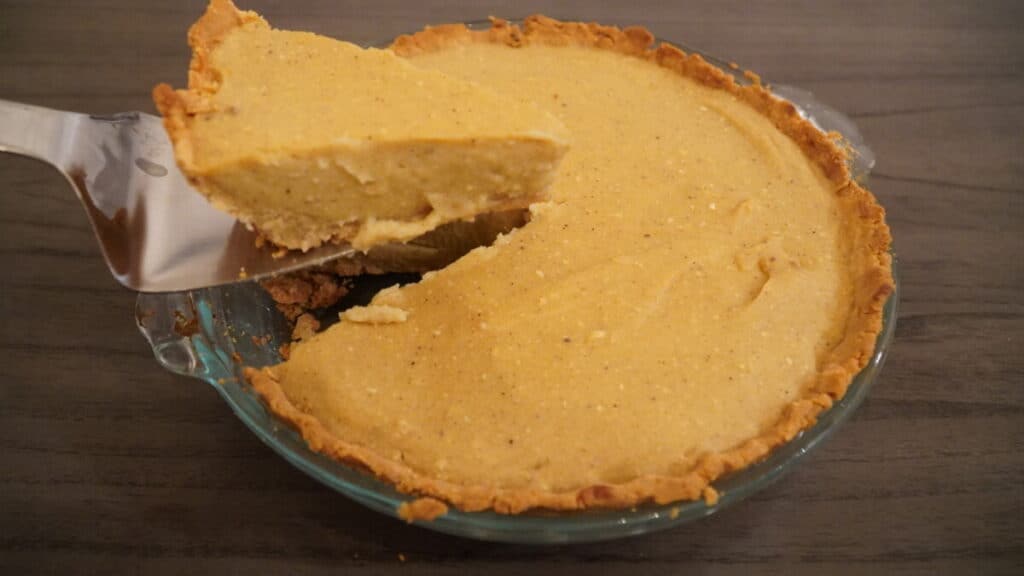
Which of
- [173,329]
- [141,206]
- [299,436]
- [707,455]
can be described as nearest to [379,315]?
[299,436]

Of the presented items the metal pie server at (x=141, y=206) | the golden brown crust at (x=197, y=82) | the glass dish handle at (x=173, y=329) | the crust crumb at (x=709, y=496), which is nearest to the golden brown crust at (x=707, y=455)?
the crust crumb at (x=709, y=496)

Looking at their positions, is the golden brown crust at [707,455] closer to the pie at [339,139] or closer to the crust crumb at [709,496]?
the crust crumb at [709,496]

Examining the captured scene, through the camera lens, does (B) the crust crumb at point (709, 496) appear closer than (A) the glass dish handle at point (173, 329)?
Yes

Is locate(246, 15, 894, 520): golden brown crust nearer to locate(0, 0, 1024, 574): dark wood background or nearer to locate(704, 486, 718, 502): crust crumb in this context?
locate(704, 486, 718, 502): crust crumb

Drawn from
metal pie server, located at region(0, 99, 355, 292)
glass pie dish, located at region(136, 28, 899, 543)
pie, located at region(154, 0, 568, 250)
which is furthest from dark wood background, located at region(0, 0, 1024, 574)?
pie, located at region(154, 0, 568, 250)

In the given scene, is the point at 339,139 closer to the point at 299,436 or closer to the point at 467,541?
the point at 299,436

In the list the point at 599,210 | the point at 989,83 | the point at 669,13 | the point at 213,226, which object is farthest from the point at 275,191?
the point at 989,83

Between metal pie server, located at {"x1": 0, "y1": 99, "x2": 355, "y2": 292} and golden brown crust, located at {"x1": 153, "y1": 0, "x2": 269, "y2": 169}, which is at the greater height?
golden brown crust, located at {"x1": 153, "y1": 0, "x2": 269, "y2": 169}
